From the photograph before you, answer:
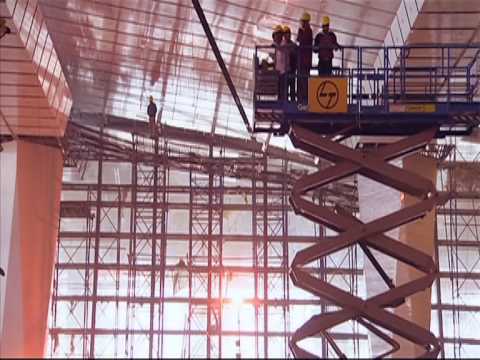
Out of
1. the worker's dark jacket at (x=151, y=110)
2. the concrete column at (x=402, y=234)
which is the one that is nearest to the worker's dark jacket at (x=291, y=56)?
the concrete column at (x=402, y=234)

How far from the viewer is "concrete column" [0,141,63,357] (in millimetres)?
24672

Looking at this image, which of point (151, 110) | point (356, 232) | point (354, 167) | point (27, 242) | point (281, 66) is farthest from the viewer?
point (151, 110)

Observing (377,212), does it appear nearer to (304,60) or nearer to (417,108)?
(417,108)

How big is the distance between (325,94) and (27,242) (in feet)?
35.3

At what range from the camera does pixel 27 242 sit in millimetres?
25516

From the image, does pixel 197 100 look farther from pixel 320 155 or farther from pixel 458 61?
pixel 320 155

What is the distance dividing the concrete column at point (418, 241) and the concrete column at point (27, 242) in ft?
33.2

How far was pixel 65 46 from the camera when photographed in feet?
102

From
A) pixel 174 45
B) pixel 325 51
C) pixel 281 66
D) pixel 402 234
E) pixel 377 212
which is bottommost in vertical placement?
pixel 402 234

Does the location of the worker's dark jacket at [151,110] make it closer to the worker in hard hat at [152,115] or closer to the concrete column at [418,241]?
the worker in hard hat at [152,115]

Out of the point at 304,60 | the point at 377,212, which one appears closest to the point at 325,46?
the point at 304,60

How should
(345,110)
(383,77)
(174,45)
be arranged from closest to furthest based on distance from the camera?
1. (345,110)
2. (383,77)
3. (174,45)

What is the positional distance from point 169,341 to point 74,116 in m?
10.2

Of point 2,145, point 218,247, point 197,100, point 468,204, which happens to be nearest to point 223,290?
point 218,247
